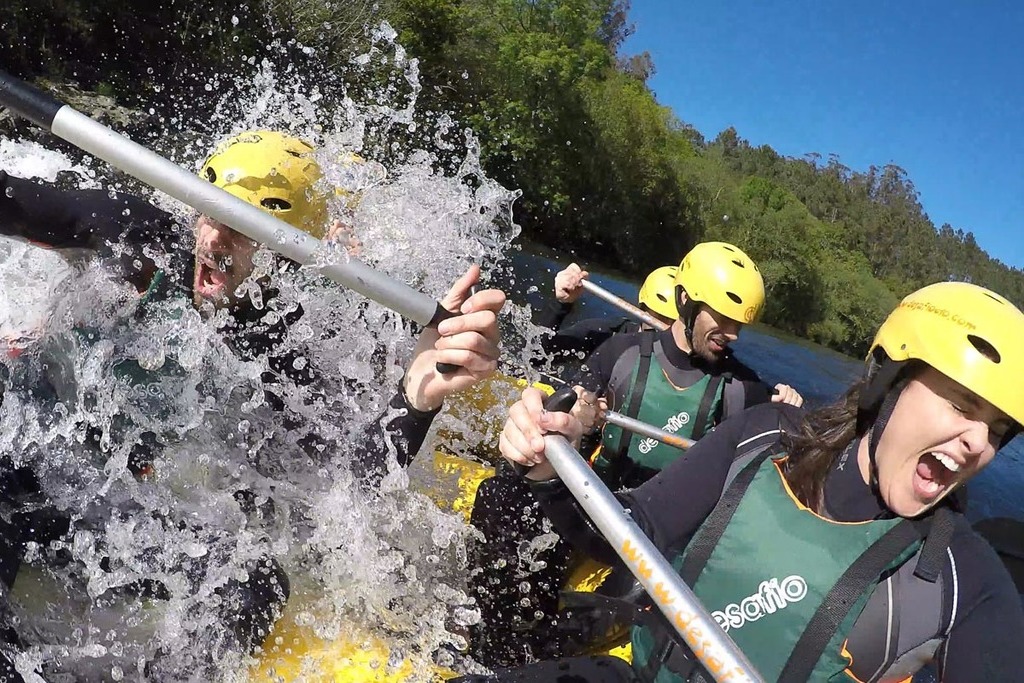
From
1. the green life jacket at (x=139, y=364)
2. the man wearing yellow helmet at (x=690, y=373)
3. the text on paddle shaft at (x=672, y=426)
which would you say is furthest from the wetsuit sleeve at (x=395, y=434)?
the text on paddle shaft at (x=672, y=426)

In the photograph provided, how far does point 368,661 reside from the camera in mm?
2254

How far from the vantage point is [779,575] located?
6.13 ft

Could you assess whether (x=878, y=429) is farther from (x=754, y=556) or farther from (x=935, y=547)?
(x=754, y=556)

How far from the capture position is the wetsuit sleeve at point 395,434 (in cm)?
193

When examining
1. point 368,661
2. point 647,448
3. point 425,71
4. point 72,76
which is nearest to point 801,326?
point 425,71

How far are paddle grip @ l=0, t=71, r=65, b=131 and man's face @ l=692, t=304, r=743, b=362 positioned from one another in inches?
136

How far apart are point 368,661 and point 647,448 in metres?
2.44

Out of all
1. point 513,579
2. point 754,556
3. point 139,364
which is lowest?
point 513,579

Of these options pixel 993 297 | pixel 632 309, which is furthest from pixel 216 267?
pixel 632 309

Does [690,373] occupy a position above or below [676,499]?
above

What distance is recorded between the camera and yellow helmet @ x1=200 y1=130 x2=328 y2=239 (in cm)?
239

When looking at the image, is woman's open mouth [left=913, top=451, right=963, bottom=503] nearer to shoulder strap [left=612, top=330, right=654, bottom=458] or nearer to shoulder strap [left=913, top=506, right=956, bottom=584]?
shoulder strap [left=913, top=506, right=956, bottom=584]

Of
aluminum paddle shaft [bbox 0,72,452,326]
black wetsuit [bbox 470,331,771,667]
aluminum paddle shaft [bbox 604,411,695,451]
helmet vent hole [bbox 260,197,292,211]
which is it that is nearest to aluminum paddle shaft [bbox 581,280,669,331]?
aluminum paddle shaft [bbox 604,411,695,451]

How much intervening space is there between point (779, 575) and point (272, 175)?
199 cm
